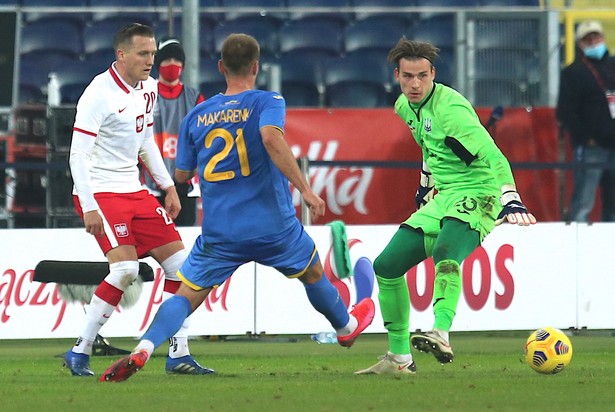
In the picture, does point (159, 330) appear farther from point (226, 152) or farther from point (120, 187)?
point (120, 187)

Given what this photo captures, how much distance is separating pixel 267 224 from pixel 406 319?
121 centimetres

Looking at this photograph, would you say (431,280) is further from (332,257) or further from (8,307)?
(8,307)

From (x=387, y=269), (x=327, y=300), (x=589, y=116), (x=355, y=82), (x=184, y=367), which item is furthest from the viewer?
(x=355, y=82)

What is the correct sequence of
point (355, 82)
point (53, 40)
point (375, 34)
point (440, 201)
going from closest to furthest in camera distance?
point (440, 201) < point (355, 82) < point (375, 34) < point (53, 40)

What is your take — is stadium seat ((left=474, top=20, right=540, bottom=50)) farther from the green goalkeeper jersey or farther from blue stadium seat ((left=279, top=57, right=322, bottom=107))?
the green goalkeeper jersey

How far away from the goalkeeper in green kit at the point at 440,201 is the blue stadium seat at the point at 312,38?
32.1ft

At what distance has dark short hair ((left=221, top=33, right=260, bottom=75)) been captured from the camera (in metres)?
7.68

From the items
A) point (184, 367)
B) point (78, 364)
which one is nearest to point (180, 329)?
point (184, 367)

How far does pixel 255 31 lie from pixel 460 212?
10.0 meters

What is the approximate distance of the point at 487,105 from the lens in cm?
1562

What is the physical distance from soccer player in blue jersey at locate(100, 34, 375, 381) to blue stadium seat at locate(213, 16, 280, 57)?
10169 mm

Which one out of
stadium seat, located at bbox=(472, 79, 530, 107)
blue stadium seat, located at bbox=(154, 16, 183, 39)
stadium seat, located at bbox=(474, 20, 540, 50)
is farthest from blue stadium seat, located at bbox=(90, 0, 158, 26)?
stadium seat, located at bbox=(472, 79, 530, 107)

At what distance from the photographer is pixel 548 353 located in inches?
328

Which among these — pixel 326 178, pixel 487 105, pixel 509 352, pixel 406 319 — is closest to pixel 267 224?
pixel 406 319
